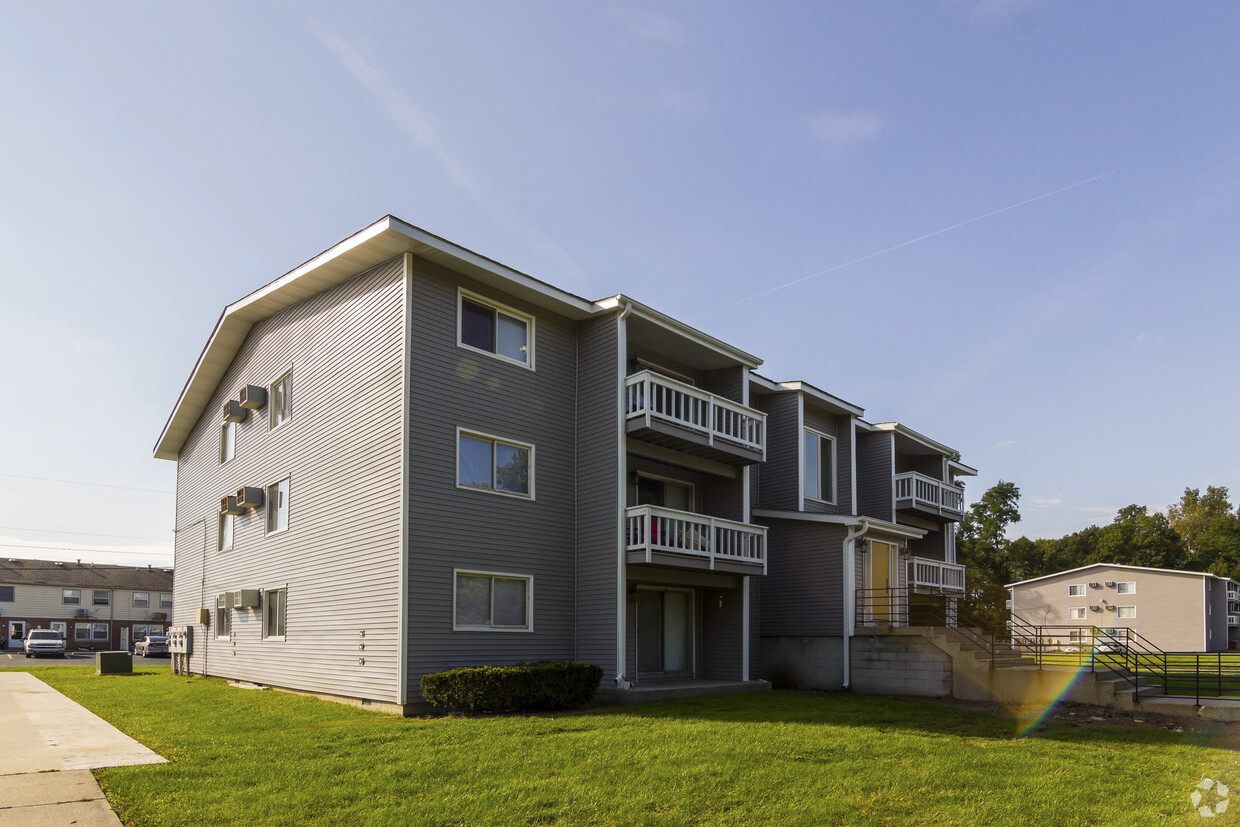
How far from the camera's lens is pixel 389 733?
466 inches

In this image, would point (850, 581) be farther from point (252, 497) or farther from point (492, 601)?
point (252, 497)

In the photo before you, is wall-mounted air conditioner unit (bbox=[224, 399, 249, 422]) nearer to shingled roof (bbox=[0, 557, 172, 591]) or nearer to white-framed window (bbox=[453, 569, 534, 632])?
white-framed window (bbox=[453, 569, 534, 632])

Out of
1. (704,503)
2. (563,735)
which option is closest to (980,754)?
(563,735)

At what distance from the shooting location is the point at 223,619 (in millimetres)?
22953

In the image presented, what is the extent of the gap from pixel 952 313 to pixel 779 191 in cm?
542

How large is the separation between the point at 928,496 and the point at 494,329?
52.6 feet

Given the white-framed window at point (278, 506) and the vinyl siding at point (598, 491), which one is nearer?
the vinyl siding at point (598, 491)

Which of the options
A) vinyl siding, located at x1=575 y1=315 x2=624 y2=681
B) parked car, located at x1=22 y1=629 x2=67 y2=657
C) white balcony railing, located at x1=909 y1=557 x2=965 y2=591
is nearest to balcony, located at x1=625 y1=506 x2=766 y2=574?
vinyl siding, located at x1=575 y1=315 x2=624 y2=681

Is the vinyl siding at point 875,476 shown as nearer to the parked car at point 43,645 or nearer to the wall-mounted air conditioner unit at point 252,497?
the wall-mounted air conditioner unit at point 252,497

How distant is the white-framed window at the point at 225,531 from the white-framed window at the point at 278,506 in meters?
3.06

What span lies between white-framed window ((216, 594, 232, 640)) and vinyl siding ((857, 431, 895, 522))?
16878 millimetres

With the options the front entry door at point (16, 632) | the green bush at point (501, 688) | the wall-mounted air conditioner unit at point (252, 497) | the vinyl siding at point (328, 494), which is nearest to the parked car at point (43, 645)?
the front entry door at point (16, 632)

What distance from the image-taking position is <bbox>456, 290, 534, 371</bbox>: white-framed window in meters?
16.6

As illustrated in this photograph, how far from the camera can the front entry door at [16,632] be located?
196 feet
